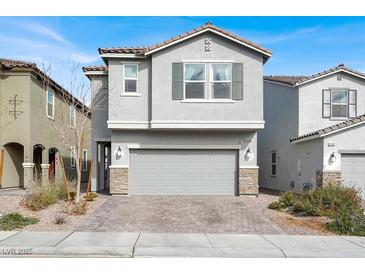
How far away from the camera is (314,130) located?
20438 mm

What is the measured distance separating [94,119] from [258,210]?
938 centimetres

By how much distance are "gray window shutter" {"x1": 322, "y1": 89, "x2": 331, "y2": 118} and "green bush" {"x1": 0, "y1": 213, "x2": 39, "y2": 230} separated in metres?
14.8

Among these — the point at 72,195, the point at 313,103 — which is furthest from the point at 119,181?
the point at 313,103

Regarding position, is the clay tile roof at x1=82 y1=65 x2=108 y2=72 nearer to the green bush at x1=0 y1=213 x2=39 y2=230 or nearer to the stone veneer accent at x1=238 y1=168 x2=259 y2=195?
the stone veneer accent at x1=238 y1=168 x2=259 y2=195

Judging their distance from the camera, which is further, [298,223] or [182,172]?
[182,172]

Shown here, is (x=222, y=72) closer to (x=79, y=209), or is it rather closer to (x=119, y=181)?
(x=119, y=181)

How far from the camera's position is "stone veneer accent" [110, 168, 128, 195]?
18188 millimetres

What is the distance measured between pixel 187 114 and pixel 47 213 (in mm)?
7303

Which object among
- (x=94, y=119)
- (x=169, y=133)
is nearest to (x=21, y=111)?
(x=94, y=119)

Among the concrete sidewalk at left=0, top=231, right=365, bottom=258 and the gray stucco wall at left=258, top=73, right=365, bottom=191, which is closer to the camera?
the concrete sidewalk at left=0, top=231, right=365, bottom=258

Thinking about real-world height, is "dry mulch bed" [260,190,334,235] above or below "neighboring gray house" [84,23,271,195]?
below

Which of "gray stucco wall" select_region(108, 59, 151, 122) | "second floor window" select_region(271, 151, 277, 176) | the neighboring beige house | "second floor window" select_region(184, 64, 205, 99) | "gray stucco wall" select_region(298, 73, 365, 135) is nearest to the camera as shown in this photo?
"second floor window" select_region(184, 64, 205, 99)

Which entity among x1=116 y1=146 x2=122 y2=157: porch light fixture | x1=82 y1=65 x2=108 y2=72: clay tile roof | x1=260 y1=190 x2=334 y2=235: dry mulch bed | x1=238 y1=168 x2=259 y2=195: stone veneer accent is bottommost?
x1=260 y1=190 x2=334 y2=235: dry mulch bed

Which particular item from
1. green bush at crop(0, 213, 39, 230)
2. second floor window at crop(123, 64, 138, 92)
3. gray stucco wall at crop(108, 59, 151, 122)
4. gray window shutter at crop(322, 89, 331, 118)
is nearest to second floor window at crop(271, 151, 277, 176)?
gray window shutter at crop(322, 89, 331, 118)
